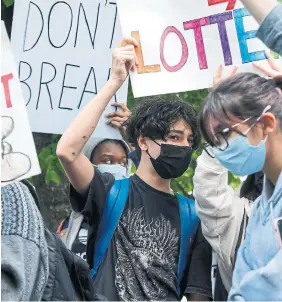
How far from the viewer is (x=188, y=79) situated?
3.98 m

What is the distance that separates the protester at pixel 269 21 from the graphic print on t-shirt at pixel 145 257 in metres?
1.19

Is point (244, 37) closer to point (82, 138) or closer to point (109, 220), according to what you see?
point (82, 138)

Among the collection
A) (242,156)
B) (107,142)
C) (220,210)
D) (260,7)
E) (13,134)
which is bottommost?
(220,210)

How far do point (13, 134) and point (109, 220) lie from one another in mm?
948

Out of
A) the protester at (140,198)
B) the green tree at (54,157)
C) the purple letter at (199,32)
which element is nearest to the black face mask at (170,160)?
the protester at (140,198)

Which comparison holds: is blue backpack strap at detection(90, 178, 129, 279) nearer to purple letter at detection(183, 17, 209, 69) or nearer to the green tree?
purple letter at detection(183, 17, 209, 69)

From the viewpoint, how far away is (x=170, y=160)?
12.6 ft

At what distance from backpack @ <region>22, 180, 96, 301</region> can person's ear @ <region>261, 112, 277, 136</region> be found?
772 mm

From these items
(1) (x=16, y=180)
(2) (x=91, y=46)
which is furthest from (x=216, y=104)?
(2) (x=91, y=46)

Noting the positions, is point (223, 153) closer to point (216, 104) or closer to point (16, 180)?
point (216, 104)

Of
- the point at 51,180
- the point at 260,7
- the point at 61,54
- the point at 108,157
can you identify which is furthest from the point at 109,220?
the point at 51,180

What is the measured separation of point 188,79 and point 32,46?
0.93 meters

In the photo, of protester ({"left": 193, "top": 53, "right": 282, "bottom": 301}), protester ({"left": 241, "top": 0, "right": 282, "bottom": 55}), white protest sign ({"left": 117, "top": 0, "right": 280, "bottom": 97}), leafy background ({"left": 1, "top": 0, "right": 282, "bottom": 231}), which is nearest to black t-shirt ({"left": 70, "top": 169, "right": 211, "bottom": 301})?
protester ({"left": 193, "top": 53, "right": 282, "bottom": 301})

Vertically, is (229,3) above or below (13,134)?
above
